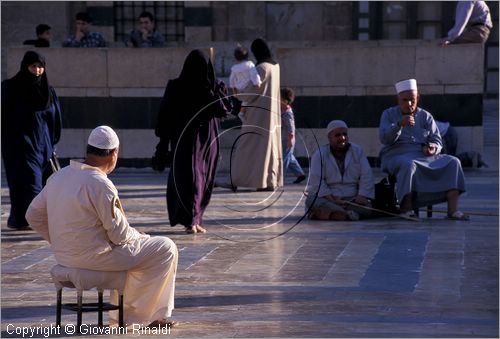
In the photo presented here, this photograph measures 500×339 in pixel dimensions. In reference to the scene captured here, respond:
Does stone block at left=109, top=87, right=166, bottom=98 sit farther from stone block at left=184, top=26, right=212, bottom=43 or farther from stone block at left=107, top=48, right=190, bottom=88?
stone block at left=184, top=26, right=212, bottom=43

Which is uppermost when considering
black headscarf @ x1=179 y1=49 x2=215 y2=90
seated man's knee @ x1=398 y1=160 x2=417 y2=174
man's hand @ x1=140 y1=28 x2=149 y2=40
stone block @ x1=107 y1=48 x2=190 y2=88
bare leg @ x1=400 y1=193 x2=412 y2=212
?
man's hand @ x1=140 y1=28 x2=149 y2=40

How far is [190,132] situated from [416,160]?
2.35m

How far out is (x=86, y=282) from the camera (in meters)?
7.25

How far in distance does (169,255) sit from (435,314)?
5.64 feet

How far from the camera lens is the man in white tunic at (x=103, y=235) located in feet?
23.6

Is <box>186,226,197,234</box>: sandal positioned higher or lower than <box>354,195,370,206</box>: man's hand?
lower

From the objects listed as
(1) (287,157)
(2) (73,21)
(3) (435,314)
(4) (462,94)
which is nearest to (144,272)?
(3) (435,314)

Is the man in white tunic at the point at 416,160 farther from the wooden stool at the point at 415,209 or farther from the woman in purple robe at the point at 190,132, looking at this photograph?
the woman in purple robe at the point at 190,132

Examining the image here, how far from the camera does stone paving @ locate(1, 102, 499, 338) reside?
768 cm

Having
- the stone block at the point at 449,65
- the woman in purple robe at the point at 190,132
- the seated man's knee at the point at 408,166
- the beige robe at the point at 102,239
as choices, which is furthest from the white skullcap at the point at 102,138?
the stone block at the point at 449,65

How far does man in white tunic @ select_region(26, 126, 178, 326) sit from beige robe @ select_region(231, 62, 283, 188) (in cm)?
819

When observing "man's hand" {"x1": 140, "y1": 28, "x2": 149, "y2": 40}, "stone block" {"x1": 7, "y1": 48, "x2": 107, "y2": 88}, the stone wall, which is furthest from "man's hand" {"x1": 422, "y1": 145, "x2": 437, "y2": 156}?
"man's hand" {"x1": 140, "y1": 28, "x2": 149, "y2": 40}

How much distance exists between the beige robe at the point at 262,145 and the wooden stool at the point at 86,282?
8276 millimetres

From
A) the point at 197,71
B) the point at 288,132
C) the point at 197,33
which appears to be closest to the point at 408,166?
the point at 197,71
